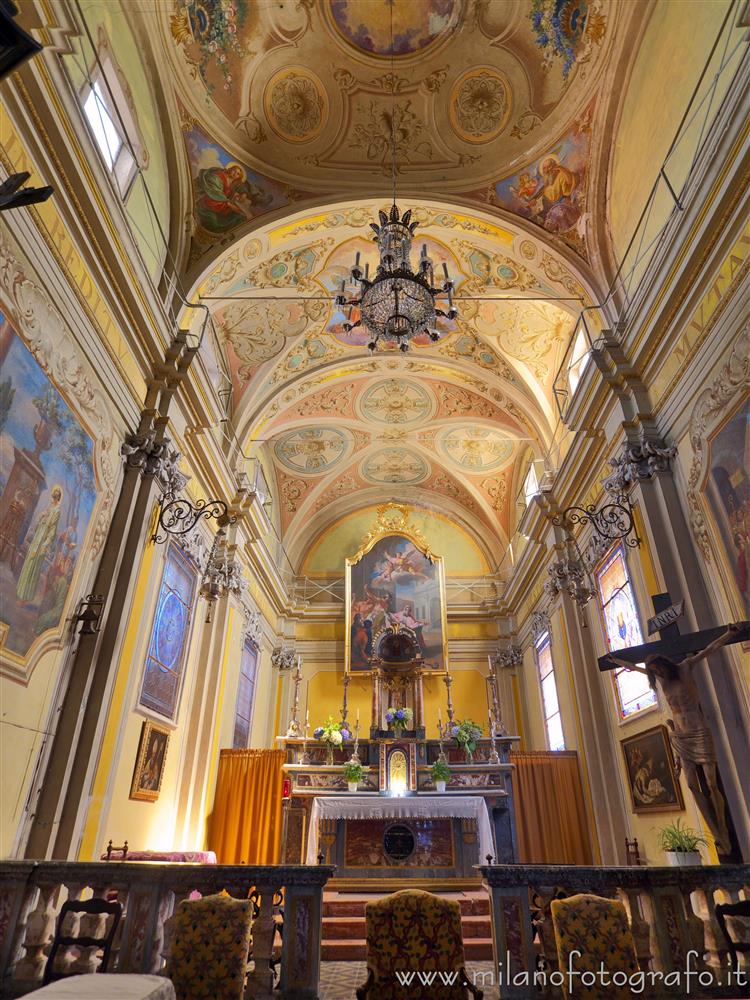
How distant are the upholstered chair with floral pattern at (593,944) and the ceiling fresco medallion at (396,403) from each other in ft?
39.7

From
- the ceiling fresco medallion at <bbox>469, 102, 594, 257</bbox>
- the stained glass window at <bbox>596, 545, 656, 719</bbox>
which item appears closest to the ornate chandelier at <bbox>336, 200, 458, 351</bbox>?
the ceiling fresco medallion at <bbox>469, 102, 594, 257</bbox>

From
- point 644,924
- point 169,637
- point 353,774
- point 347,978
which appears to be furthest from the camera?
point 353,774

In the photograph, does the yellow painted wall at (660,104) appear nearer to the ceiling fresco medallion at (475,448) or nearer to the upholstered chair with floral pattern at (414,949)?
the ceiling fresco medallion at (475,448)

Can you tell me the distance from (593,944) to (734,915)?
99cm

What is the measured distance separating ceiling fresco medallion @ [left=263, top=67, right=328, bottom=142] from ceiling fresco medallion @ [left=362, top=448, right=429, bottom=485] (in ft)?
28.1

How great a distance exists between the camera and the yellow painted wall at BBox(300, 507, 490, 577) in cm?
1761

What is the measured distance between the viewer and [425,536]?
1794 cm

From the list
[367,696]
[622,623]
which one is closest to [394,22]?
[622,623]

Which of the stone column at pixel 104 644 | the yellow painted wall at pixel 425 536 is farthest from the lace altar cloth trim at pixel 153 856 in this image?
the yellow painted wall at pixel 425 536

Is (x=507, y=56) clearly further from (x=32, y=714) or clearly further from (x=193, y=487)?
(x=32, y=714)

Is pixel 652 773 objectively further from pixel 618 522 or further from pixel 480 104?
pixel 480 104

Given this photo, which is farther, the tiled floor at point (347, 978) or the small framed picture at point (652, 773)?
the small framed picture at point (652, 773)

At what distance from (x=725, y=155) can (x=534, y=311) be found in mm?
5438

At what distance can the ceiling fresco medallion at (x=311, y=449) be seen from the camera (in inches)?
616
